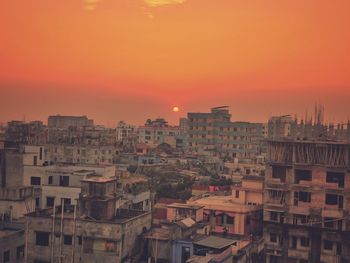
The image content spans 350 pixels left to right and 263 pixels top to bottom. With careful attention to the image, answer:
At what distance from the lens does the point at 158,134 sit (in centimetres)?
11438

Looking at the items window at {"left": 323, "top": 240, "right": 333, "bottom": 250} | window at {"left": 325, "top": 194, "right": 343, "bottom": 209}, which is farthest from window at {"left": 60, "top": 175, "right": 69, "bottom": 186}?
window at {"left": 323, "top": 240, "right": 333, "bottom": 250}

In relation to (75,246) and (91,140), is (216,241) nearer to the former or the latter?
(75,246)

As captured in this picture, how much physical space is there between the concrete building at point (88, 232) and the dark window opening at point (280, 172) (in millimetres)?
9412

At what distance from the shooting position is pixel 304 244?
29.4 metres

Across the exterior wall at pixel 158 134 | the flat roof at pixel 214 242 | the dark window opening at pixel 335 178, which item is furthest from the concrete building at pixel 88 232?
the exterior wall at pixel 158 134

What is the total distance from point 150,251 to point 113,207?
2914 millimetres

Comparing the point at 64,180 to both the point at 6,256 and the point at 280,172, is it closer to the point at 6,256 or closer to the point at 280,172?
the point at 6,256

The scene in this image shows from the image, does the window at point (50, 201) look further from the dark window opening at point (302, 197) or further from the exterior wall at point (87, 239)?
the dark window opening at point (302, 197)

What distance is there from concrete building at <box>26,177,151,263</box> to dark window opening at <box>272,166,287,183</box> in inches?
371

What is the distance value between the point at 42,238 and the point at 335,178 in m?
16.6

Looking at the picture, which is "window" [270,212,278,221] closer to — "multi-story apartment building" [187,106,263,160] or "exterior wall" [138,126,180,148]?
"multi-story apartment building" [187,106,263,160]

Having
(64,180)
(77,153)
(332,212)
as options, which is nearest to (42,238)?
(64,180)

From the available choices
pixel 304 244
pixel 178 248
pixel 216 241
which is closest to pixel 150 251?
pixel 178 248

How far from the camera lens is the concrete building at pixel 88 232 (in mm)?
23969
